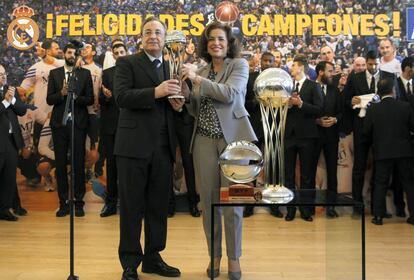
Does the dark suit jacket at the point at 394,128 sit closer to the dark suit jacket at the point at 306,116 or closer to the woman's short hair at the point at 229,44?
the dark suit jacket at the point at 306,116

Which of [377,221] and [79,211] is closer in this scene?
[377,221]

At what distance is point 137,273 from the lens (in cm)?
346

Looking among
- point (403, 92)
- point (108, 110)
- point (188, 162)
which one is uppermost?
point (403, 92)

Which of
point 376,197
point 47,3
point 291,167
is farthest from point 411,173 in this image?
point 47,3

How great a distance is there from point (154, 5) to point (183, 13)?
1.22 ft

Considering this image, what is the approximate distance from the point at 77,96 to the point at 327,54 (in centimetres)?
296

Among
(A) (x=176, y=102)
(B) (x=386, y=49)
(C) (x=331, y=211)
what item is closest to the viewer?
(C) (x=331, y=211)

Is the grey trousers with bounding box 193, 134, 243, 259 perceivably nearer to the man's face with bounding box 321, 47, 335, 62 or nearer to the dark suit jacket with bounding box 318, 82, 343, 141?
the dark suit jacket with bounding box 318, 82, 343, 141

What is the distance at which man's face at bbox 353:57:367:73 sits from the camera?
20.1 feet

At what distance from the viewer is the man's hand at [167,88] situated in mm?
3109

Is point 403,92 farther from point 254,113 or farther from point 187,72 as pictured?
point 187,72

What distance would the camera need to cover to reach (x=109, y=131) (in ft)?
19.7

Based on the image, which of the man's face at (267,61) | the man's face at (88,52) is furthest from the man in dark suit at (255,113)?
the man's face at (88,52)

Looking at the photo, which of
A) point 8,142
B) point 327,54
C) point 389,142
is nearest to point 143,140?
point 8,142
